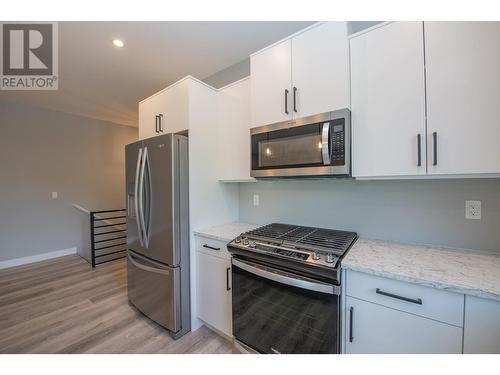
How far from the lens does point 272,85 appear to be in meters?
1.64

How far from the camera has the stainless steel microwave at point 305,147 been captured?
1.34 m

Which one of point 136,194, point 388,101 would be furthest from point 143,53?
point 388,101

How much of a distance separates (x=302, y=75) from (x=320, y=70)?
0.41 feet

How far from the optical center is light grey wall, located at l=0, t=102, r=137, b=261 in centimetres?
336

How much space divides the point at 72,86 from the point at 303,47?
3144mm

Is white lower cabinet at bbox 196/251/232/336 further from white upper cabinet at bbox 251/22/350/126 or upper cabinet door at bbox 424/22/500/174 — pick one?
upper cabinet door at bbox 424/22/500/174

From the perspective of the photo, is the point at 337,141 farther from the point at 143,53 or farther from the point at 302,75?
the point at 143,53

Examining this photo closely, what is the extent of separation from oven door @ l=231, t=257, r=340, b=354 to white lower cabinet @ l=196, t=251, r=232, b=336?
14 centimetres

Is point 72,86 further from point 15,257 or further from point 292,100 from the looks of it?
point 292,100

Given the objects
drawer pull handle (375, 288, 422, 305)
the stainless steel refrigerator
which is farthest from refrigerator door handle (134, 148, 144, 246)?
drawer pull handle (375, 288, 422, 305)

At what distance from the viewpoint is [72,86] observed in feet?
9.45

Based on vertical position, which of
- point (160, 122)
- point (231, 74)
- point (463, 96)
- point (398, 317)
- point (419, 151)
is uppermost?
point (231, 74)

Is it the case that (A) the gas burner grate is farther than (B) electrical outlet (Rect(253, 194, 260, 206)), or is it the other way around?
(B) electrical outlet (Rect(253, 194, 260, 206))
